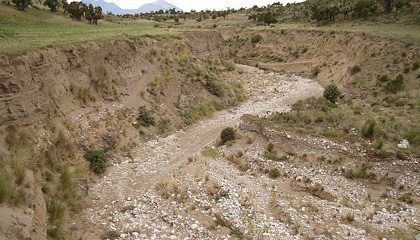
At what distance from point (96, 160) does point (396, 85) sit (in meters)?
24.8

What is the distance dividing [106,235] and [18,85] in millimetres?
8184

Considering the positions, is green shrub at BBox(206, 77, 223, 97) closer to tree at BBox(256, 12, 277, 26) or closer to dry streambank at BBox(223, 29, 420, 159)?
dry streambank at BBox(223, 29, 420, 159)

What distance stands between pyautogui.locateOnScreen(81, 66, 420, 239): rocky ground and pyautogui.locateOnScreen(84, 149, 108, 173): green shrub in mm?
472

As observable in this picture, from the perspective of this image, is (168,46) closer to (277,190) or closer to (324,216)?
(277,190)

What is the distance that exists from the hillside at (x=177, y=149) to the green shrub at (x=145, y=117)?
9 centimetres

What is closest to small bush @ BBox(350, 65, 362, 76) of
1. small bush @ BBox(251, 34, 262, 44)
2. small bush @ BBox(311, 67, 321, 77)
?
small bush @ BBox(311, 67, 321, 77)

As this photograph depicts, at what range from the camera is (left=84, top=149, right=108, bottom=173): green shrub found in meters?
19.6

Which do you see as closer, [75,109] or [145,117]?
[75,109]

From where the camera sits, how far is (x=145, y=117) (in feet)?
84.3

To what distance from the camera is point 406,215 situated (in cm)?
1728

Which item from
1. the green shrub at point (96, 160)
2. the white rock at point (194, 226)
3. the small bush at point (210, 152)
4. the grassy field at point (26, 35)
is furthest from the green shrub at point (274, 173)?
the grassy field at point (26, 35)

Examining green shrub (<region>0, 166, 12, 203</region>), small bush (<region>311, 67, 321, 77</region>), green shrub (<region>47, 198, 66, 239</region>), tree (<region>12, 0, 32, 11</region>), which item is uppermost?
tree (<region>12, 0, 32, 11</region>)

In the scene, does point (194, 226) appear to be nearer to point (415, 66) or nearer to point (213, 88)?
point (213, 88)

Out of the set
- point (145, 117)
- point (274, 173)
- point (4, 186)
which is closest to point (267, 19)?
point (145, 117)
